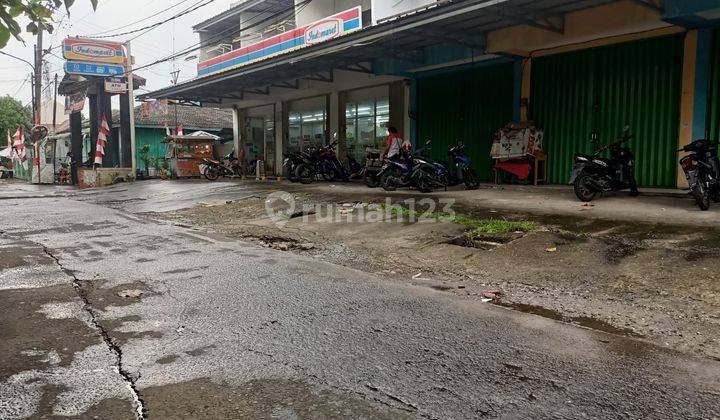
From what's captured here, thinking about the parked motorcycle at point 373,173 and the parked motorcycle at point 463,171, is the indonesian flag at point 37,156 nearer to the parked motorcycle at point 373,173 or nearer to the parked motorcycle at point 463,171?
the parked motorcycle at point 373,173

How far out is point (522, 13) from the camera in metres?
10.1

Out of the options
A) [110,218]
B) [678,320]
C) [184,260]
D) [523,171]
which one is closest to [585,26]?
[523,171]

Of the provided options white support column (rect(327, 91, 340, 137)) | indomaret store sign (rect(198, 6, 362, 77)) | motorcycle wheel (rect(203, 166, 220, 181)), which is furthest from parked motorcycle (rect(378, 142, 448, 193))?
motorcycle wheel (rect(203, 166, 220, 181))

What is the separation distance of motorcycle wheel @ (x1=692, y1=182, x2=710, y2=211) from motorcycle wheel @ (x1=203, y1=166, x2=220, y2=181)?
17.6 meters

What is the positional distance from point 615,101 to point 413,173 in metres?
4.62

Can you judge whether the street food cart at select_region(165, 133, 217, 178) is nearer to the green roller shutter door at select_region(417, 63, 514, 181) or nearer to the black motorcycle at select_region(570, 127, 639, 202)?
the green roller shutter door at select_region(417, 63, 514, 181)

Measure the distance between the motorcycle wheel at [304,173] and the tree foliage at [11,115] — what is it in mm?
36653

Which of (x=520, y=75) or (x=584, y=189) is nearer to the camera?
(x=584, y=189)

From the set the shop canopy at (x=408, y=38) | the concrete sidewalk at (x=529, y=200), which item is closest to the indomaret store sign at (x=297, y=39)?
the shop canopy at (x=408, y=38)

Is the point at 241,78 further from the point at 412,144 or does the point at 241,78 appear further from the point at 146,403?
the point at 146,403

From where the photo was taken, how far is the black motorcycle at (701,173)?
7.39 m

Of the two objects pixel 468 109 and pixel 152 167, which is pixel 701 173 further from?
pixel 152 167

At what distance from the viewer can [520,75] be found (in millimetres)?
12711

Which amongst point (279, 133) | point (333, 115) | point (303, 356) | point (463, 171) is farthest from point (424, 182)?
point (279, 133)
